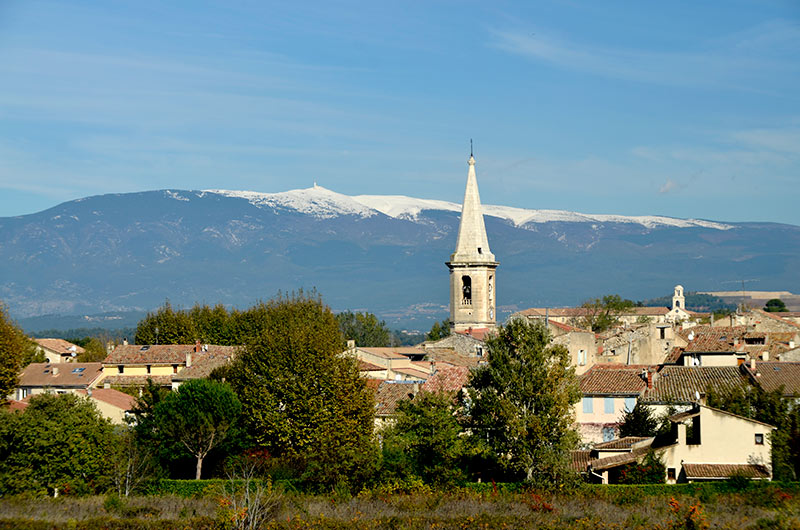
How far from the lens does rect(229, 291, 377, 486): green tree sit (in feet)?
154

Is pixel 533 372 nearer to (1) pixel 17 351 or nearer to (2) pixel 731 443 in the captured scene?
(2) pixel 731 443

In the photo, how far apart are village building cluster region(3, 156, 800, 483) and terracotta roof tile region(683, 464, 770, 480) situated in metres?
0.04

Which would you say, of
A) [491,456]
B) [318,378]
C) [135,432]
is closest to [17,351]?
[135,432]

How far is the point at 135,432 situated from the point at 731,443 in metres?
23.1

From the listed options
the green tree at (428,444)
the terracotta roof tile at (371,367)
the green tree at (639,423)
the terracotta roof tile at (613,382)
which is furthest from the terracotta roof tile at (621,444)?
the terracotta roof tile at (371,367)

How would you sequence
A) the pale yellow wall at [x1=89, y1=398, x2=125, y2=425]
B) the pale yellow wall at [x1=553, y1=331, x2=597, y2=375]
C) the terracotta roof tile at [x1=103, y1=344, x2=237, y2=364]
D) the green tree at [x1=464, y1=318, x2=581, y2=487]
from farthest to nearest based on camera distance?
the terracotta roof tile at [x1=103, y1=344, x2=237, y2=364]
the pale yellow wall at [x1=553, y1=331, x2=597, y2=375]
the pale yellow wall at [x1=89, y1=398, x2=125, y2=425]
the green tree at [x1=464, y1=318, x2=581, y2=487]

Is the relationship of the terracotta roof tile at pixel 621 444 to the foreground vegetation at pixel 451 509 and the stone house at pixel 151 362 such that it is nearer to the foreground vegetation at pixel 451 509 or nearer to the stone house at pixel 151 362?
the foreground vegetation at pixel 451 509

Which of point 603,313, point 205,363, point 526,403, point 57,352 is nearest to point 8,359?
point 205,363

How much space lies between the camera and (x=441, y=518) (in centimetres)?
3475

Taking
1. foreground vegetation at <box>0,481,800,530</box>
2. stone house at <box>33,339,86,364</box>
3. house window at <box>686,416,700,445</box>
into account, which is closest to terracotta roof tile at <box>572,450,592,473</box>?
foreground vegetation at <box>0,481,800,530</box>

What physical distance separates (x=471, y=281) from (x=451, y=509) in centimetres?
4729

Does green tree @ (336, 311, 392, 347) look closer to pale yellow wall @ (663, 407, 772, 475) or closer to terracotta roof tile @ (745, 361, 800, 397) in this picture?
terracotta roof tile @ (745, 361, 800, 397)

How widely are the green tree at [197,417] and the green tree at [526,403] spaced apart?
10362 millimetres

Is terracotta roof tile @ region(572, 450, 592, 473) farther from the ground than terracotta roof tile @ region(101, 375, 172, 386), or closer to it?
closer to it
